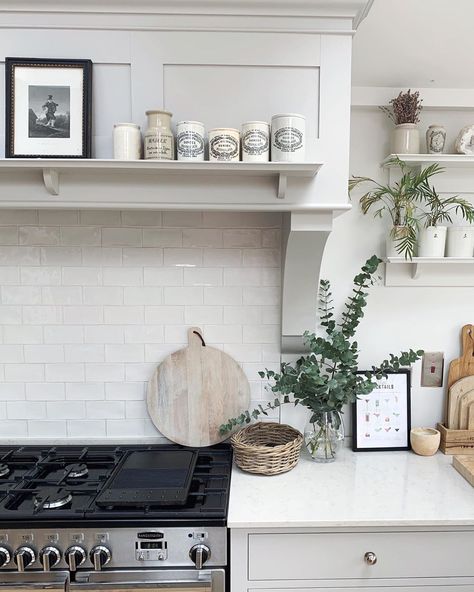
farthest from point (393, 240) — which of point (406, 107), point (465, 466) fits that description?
point (465, 466)

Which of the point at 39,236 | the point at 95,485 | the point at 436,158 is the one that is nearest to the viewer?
the point at 95,485

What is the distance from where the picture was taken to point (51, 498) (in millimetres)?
1413

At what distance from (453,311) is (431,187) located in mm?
512

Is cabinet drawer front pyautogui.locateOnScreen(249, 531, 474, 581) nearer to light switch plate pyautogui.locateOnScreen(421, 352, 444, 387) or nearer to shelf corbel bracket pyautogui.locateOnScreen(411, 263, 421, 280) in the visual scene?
light switch plate pyautogui.locateOnScreen(421, 352, 444, 387)

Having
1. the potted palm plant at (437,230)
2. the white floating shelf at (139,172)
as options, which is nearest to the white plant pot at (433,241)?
the potted palm plant at (437,230)

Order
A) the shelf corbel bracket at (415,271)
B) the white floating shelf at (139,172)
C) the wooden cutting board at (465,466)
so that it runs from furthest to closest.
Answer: the shelf corbel bracket at (415,271)
the wooden cutting board at (465,466)
the white floating shelf at (139,172)

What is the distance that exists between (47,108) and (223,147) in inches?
21.3

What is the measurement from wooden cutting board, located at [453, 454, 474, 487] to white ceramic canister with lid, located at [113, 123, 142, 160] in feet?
4.93

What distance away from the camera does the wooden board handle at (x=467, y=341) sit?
6.08ft

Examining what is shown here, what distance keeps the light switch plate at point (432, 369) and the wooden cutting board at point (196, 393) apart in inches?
29.2

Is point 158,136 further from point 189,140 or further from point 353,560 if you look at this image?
point 353,560

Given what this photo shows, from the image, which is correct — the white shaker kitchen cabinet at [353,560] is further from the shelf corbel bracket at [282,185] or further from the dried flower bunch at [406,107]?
the dried flower bunch at [406,107]

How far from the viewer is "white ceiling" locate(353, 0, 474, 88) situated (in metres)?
1.39

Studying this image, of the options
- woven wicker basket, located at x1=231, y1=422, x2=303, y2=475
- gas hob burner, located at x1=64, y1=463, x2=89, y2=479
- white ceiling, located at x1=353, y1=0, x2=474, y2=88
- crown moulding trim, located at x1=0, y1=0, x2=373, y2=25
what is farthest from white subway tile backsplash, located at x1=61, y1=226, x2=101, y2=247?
white ceiling, located at x1=353, y1=0, x2=474, y2=88
